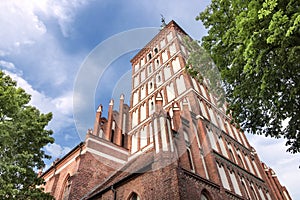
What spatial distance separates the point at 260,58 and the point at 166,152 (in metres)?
5.92

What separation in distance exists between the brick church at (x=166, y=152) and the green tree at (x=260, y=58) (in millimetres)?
1792

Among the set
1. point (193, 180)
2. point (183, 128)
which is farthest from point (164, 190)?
point (183, 128)

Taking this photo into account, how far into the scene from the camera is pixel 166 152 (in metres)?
10.2

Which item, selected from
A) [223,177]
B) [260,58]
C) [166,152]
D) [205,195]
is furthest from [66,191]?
[260,58]

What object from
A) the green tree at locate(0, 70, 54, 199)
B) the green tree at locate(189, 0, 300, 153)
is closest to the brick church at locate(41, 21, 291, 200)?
the green tree at locate(189, 0, 300, 153)

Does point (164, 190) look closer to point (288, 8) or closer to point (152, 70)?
point (288, 8)

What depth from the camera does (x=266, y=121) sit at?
8.91 m

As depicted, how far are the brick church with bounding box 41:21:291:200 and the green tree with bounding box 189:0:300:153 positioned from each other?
70.6 inches

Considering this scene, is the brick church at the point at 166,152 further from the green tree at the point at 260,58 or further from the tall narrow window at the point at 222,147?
the green tree at the point at 260,58

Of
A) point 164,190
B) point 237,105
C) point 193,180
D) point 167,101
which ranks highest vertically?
point 167,101

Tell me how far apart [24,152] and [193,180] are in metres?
8.13

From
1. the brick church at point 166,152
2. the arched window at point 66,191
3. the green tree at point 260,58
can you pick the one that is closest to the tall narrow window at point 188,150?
the brick church at point 166,152

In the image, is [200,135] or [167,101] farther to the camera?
[167,101]

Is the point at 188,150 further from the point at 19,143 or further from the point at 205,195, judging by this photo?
the point at 19,143
